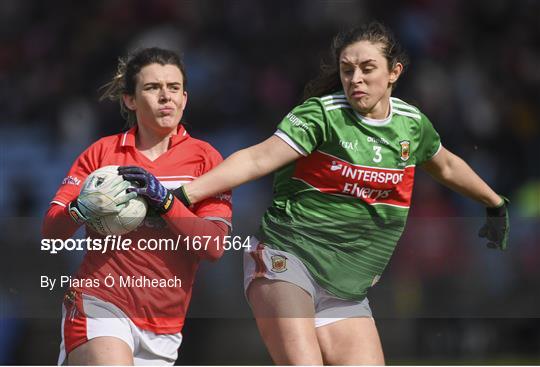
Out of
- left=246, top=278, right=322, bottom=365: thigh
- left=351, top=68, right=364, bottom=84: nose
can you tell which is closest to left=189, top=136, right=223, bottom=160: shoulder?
left=246, top=278, right=322, bottom=365: thigh

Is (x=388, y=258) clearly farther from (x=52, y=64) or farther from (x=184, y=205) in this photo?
(x=52, y=64)

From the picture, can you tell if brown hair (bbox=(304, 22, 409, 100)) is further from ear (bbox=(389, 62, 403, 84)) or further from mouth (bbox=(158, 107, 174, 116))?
mouth (bbox=(158, 107, 174, 116))

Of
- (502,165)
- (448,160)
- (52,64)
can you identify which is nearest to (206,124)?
(52,64)

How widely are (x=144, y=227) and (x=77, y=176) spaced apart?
32cm

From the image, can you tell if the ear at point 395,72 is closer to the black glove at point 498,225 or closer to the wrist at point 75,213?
the black glove at point 498,225

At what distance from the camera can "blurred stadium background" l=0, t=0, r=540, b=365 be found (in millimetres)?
6293

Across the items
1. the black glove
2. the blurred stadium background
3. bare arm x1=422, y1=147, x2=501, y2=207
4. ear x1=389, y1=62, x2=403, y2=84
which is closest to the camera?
ear x1=389, y1=62, x2=403, y2=84

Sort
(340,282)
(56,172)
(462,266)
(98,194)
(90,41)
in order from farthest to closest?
(90,41) → (56,172) → (462,266) → (340,282) → (98,194)

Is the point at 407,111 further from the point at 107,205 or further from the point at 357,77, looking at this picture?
the point at 107,205

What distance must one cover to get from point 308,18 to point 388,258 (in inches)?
156

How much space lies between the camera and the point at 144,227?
406 cm

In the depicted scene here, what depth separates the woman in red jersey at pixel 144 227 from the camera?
3.88 metres

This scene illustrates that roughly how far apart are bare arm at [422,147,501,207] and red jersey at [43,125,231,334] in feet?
2.86

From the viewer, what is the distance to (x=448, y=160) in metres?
4.33
